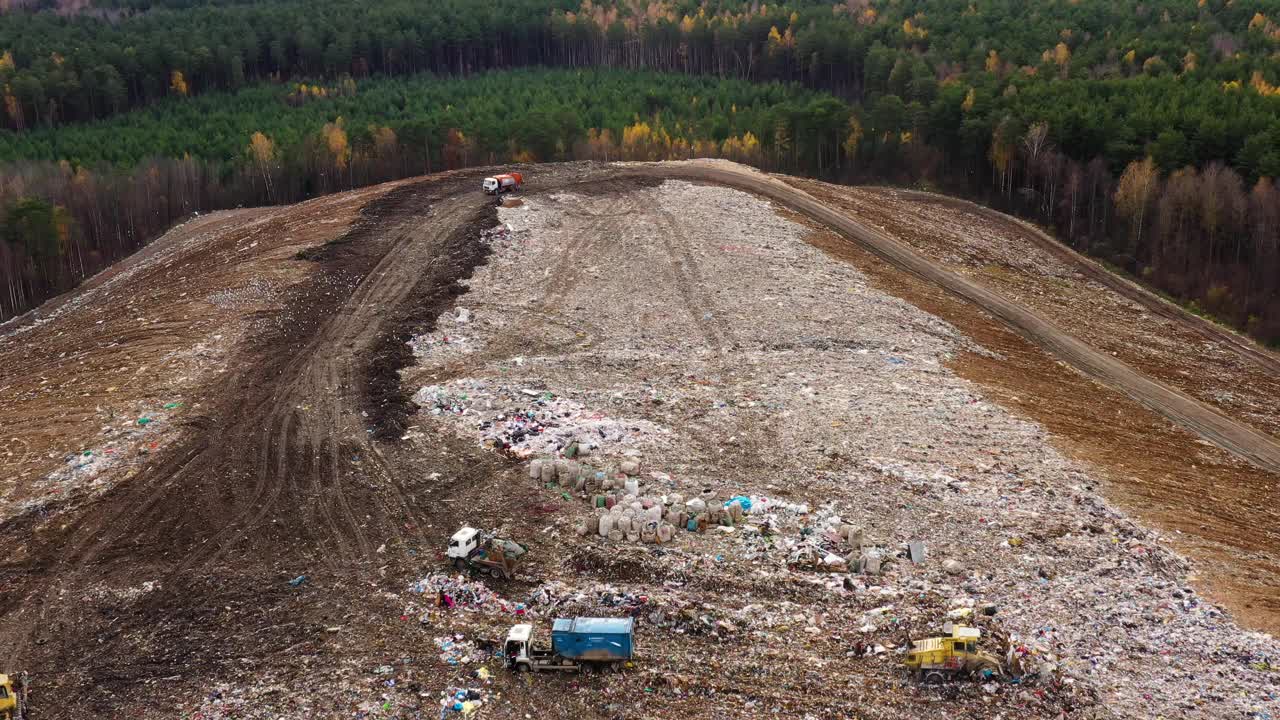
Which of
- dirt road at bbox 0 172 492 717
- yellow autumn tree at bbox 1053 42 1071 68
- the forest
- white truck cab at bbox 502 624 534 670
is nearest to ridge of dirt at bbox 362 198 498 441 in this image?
dirt road at bbox 0 172 492 717

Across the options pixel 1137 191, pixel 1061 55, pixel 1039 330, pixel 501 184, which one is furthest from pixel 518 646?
pixel 1061 55

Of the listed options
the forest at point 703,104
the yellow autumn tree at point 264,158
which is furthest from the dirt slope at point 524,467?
the yellow autumn tree at point 264,158

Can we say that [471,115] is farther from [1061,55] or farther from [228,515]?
[228,515]

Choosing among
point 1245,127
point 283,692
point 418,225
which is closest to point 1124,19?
point 1245,127

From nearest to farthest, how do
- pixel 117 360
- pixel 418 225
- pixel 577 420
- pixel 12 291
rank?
1. pixel 577 420
2. pixel 117 360
3. pixel 418 225
4. pixel 12 291

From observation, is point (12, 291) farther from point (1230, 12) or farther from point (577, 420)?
point (1230, 12)

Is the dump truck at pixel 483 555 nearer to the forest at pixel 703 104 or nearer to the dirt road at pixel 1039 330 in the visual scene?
the dirt road at pixel 1039 330
